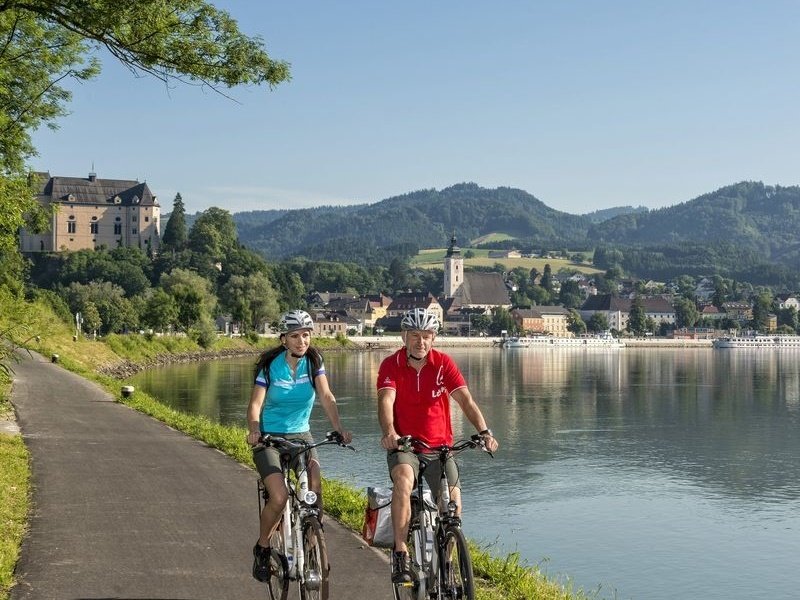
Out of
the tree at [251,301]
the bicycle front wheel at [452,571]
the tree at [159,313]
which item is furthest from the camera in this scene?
the tree at [251,301]

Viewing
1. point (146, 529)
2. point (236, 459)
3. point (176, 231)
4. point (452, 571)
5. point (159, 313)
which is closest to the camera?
point (452, 571)

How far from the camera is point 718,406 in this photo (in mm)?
51312

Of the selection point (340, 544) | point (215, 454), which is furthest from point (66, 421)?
point (340, 544)

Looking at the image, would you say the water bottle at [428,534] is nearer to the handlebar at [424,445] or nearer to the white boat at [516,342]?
the handlebar at [424,445]

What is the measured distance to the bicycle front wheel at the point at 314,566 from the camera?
765cm

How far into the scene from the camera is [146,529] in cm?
1109

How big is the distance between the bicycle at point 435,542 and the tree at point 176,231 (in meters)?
153

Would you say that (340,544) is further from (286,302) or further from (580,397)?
(286,302)

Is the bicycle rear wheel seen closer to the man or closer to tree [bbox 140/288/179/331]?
the man

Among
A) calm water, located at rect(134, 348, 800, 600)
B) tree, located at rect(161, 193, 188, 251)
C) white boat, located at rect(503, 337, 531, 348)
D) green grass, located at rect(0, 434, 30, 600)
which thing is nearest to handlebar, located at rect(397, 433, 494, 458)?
green grass, located at rect(0, 434, 30, 600)

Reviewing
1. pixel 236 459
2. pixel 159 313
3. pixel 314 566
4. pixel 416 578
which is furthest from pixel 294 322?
pixel 159 313

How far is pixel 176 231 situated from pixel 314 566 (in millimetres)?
154978

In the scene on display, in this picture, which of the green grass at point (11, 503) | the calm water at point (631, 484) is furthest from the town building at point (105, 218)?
the green grass at point (11, 503)

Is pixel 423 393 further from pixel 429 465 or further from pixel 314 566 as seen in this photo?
pixel 314 566
